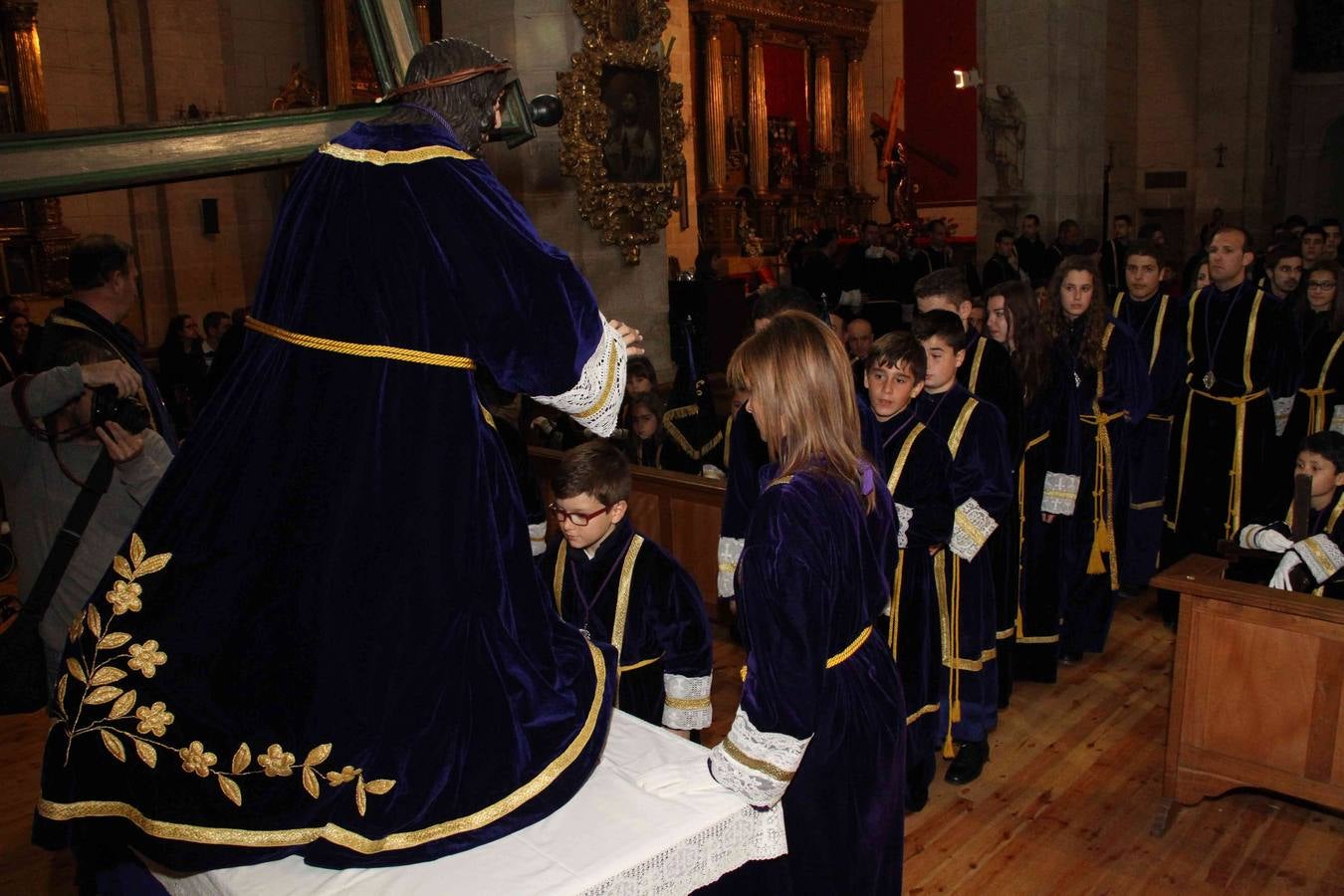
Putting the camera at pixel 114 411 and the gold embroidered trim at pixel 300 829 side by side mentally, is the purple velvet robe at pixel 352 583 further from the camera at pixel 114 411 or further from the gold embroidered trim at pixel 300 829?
the camera at pixel 114 411

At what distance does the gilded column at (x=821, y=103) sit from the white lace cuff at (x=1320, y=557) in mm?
20329

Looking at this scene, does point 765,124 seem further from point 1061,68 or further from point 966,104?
point 1061,68

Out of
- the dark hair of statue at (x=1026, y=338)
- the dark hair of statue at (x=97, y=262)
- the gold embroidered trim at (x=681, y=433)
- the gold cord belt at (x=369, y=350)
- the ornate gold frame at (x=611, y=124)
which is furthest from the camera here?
the ornate gold frame at (x=611, y=124)

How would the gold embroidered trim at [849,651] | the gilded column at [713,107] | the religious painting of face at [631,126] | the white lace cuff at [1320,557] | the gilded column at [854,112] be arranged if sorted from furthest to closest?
1. the gilded column at [854,112]
2. the gilded column at [713,107]
3. the religious painting of face at [631,126]
4. the white lace cuff at [1320,557]
5. the gold embroidered trim at [849,651]

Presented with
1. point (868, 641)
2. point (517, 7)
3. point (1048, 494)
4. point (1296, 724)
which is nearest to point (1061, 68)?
point (517, 7)

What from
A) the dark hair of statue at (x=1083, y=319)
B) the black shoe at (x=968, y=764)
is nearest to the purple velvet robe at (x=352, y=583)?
the black shoe at (x=968, y=764)

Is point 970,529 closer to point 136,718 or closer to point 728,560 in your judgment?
point 728,560

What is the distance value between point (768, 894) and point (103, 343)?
7.71 feet

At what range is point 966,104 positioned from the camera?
75.3 feet

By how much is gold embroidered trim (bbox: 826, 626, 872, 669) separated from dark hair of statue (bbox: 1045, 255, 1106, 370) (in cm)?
303

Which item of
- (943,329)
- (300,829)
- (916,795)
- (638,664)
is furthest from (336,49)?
(300,829)

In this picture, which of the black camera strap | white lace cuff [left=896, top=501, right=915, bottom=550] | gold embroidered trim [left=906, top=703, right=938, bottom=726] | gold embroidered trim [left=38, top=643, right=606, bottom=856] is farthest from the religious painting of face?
gold embroidered trim [left=38, top=643, right=606, bottom=856]

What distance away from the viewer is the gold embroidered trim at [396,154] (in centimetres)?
203

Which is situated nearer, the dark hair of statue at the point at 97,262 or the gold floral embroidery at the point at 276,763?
the gold floral embroidery at the point at 276,763
